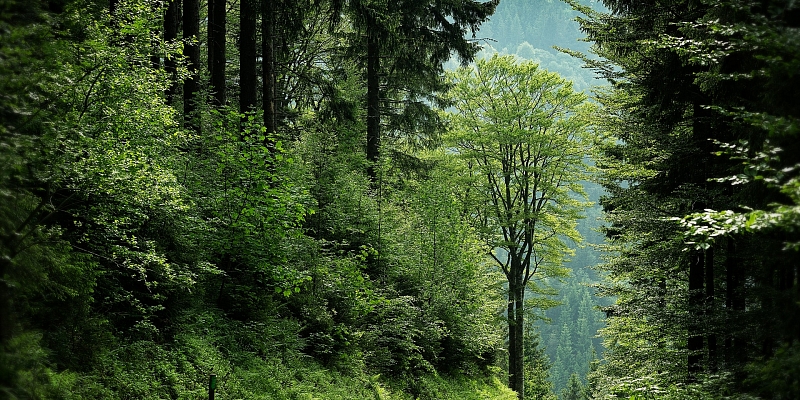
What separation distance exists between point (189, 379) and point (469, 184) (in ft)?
57.3

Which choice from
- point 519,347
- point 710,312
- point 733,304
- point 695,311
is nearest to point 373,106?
point 519,347

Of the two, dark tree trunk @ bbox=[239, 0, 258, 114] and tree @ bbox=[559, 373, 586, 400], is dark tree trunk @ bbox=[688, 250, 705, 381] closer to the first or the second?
dark tree trunk @ bbox=[239, 0, 258, 114]

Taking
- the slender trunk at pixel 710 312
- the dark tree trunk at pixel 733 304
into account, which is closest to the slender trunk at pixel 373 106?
the slender trunk at pixel 710 312

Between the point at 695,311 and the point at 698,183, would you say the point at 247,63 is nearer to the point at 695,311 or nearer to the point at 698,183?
the point at 698,183

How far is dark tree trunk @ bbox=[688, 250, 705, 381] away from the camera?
26.2ft

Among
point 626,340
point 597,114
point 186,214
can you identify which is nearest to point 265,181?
point 186,214

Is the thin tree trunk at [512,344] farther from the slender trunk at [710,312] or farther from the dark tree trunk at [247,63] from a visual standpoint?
the dark tree trunk at [247,63]

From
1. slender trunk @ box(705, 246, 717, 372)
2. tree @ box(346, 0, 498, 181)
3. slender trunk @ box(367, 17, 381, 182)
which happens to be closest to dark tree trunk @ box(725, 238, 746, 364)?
slender trunk @ box(705, 246, 717, 372)

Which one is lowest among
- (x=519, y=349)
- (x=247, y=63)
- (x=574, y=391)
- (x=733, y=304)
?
(x=574, y=391)

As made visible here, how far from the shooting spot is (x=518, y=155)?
22922 mm

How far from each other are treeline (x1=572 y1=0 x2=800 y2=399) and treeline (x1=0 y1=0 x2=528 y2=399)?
170 inches

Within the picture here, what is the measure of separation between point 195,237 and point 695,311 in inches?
298

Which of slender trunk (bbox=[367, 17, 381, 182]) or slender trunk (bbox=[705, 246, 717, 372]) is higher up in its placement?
slender trunk (bbox=[367, 17, 381, 182])

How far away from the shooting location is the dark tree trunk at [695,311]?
7984mm
